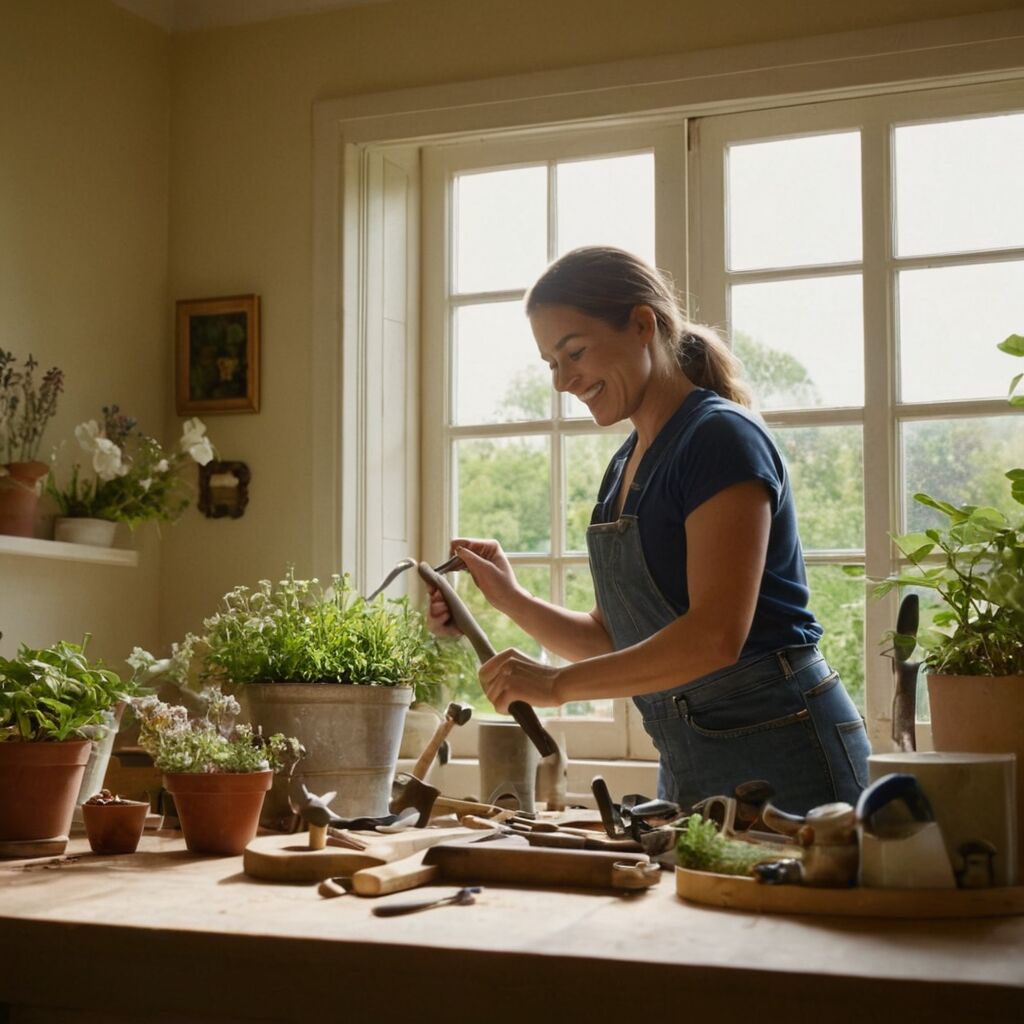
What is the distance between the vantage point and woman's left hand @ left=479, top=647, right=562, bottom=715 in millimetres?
1718

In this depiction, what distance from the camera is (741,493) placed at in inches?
65.3

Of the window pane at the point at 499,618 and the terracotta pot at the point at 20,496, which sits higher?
the terracotta pot at the point at 20,496

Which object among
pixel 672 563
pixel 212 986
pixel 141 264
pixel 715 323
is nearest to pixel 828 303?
pixel 715 323

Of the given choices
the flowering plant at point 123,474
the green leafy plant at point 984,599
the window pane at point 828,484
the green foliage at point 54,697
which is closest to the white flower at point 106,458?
the flowering plant at point 123,474

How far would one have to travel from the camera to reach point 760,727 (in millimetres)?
1798

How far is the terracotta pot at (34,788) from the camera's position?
5.80ft

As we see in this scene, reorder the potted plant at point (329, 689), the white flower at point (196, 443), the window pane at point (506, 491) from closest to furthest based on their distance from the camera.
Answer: the potted plant at point (329, 689)
the white flower at point (196, 443)
the window pane at point (506, 491)

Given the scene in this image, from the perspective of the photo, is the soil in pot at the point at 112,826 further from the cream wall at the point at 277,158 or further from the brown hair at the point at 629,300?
the cream wall at the point at 277,158

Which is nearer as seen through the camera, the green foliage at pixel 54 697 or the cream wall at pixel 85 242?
the green foliage at pixel 54 697

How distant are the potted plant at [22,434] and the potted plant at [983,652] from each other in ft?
5.68

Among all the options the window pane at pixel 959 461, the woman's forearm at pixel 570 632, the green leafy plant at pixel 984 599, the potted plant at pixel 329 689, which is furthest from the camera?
the window pane at pixel 959 461

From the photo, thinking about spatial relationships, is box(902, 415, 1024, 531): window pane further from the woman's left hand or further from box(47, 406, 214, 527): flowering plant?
box(47, 406, 214, 527): flowering plant

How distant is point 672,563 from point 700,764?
0.92 ft

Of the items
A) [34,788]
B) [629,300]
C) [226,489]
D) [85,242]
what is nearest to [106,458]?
[226,489]
